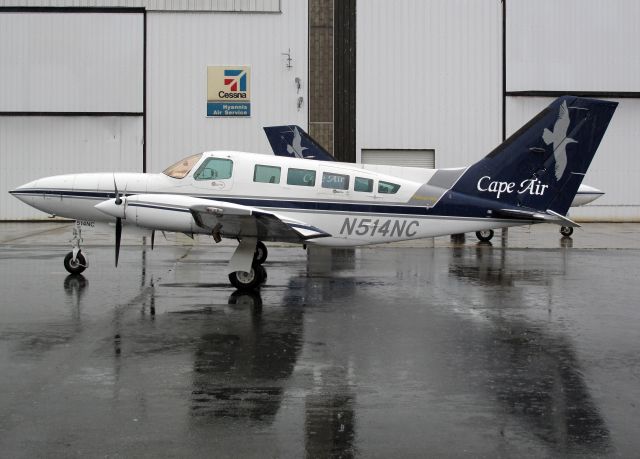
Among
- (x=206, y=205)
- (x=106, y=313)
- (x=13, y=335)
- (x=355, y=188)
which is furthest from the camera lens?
(x=355, y=188)

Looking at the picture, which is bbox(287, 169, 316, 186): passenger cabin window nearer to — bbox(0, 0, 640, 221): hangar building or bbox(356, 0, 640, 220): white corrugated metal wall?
bbox(0, 0, 640, 221): hangar building

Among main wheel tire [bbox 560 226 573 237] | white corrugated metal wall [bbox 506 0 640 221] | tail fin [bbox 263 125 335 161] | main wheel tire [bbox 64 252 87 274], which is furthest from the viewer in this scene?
white corrugated metal wall [bbox 506 0 640 221]

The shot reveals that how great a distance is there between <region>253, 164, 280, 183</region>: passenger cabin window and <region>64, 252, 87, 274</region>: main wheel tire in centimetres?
364

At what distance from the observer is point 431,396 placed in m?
6.86

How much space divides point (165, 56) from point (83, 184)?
2070 cm

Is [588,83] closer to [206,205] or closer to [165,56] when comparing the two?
[165,56]

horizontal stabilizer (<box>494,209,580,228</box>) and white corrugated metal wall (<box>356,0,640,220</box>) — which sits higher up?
white corrugated metal wall (<box>356,0,640,220</box>)

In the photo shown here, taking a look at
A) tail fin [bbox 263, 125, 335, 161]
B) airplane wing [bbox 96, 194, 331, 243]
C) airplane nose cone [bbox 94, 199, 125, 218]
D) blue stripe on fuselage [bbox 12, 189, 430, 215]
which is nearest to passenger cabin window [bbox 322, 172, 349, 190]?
blue stripe on fuselage [bbox 12, 189, 430, 215]

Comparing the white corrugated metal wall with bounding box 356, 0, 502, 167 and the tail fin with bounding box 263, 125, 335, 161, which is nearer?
the tail fin with bounding box 263, 125, 335, 161

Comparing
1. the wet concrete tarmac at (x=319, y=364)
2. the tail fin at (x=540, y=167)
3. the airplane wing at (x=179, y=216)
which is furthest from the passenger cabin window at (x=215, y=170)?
the tail fin at (x=540, y=167)

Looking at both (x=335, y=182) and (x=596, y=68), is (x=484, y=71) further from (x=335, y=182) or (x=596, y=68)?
(x=335, y=182)

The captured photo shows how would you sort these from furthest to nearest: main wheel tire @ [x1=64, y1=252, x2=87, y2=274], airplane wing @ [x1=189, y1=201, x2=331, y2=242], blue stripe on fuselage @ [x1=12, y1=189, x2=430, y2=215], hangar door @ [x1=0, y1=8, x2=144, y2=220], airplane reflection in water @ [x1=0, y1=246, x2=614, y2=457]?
1. hangar door @ [x1=0, y1=8, x2=144, y2=220]
2. main wheel tire @ [x1=64, y1=252, x2=87, y2=274]
3. blue stripe on fuselage @ [x1=12, y1=189, x2=430, y2=215]
4. airplane wing @ [x1=189, y1=201, x2=331, y2=242]
5. airplane reflection in water @ [x1=0, y1=246, x2=614, y2=457]

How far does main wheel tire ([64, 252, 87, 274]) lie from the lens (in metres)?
14.6

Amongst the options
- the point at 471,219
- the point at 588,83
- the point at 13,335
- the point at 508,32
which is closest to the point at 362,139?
the point at 508,32
